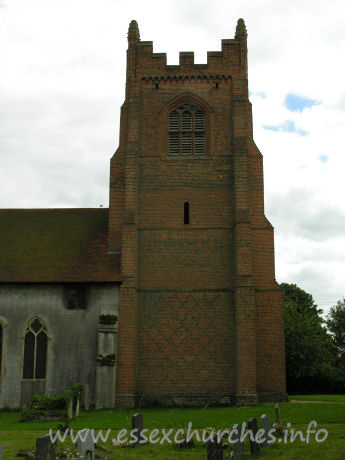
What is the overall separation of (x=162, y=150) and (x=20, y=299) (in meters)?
9.46

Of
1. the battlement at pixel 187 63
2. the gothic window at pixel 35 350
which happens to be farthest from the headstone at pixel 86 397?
the battlement at pixel 187 63

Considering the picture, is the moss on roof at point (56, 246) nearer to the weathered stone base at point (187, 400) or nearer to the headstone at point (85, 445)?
the weathered stone base at point (187, 400)

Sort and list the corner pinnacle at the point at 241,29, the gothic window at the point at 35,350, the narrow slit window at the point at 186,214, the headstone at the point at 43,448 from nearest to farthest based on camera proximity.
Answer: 1. the headstone at the point at 43,448
2. the gothic window at the point at 35,350
3. the narrow slit window at the point at 186,214
4. the corner pinnacle at the point at 241,29

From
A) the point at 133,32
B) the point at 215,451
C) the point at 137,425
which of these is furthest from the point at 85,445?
the point at 133,32

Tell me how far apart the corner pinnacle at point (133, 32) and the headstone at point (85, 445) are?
70.9 feet

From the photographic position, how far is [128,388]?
21.0 metres

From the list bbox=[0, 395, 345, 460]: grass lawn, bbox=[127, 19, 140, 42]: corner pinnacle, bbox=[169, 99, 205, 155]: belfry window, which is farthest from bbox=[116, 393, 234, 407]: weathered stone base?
bbox=[127, 19, 140, 42]: corner pinnacle

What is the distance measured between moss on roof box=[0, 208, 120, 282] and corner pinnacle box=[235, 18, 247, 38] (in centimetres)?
1141

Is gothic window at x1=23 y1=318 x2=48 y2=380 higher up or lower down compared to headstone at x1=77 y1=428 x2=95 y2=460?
higher up

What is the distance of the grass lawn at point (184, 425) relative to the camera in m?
11.3

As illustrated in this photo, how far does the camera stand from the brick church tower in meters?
21.7

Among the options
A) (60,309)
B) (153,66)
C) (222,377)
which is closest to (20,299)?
(60,309)

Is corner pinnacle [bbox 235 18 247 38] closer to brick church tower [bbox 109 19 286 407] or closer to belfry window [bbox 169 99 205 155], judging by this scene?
brick church tower [bbox 109 19 286 407]

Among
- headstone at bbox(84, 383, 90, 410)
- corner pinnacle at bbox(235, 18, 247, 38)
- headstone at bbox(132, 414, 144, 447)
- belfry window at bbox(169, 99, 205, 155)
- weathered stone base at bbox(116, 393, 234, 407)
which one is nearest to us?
headstone at bbox(132, 414, 144, 447)
